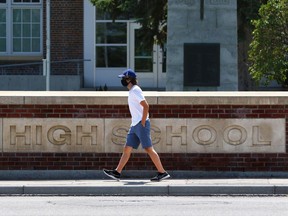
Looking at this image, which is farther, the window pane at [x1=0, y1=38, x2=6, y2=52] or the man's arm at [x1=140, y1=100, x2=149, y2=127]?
the window pane at [x1=0, y1=38, x2=6, y2=52]

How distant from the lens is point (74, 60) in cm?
3244

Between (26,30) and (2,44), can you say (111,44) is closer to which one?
(26,30)

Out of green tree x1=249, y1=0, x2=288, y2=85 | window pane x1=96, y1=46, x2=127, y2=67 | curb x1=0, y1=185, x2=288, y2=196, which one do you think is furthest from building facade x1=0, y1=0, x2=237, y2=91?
curb x1=0, y1=185, x2=288, y2=196

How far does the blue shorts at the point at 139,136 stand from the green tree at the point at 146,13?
1313cm

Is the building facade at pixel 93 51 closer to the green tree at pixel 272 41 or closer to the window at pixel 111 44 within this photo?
the window at pixel 111 44

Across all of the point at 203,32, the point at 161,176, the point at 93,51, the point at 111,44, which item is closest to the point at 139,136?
the point at 161,176

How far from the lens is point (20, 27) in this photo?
33812 millimetres

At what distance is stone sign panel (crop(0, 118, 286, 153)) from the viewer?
14.1 metres

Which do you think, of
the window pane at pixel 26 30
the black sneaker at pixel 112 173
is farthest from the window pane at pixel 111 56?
the black sneaker at pixel 112 173

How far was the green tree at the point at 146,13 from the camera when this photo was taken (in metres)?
25.9
